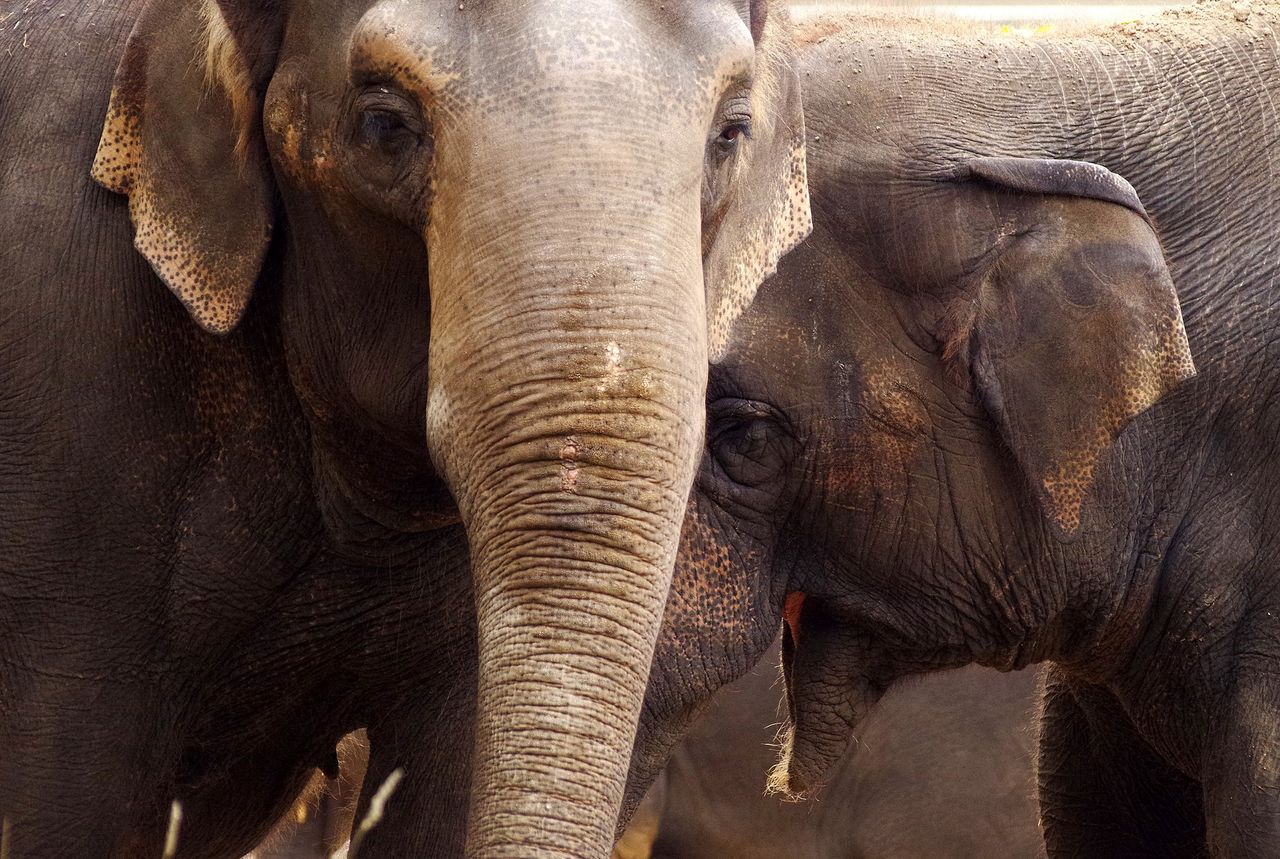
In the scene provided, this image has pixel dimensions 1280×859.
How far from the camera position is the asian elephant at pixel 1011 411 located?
372 centimetres

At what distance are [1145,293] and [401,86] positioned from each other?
157cm

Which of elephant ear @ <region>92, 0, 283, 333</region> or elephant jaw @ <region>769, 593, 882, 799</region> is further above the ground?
elephant ear @ <region>92, 0, 283, 333</region>

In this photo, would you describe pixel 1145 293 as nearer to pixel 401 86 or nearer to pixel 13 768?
pixel 401 86

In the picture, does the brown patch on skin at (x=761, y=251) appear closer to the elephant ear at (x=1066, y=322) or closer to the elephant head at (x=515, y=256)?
the elephant head at (x=515, y=256)

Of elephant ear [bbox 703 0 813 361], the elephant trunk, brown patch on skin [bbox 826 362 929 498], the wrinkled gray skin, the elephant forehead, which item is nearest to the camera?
the elephant trunk

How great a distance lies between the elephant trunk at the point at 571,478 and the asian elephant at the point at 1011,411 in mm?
1221

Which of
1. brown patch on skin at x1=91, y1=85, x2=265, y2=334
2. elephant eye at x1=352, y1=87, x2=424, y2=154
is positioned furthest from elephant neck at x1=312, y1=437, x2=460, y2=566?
elephant eye at x1=352, y1=87, x2=424, y2=154

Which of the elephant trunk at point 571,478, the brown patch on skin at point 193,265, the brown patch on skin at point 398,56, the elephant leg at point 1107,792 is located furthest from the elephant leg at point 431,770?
the elephant leg at point 1107,792

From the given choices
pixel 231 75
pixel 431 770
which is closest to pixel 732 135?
pixel 231 75

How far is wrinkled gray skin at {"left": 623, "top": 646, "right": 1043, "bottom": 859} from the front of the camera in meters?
5.93

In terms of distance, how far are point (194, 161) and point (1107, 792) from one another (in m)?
2.44

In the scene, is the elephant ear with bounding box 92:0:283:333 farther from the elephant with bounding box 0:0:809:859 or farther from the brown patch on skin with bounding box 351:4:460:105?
the brown patch on skin with bounding box 351:4:460:105

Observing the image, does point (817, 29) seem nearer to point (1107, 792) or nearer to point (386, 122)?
point (386, 122)

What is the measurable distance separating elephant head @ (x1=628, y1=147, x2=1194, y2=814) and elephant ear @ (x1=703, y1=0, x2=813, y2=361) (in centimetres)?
51
